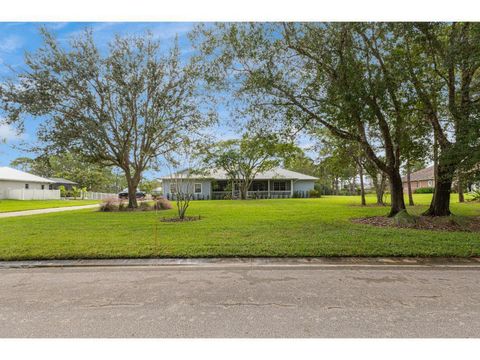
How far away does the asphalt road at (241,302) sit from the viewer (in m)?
2.42

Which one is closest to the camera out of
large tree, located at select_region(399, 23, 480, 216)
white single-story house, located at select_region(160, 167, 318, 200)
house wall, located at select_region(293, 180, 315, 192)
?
large tree, located at select_region(399, 23, 480, 216)

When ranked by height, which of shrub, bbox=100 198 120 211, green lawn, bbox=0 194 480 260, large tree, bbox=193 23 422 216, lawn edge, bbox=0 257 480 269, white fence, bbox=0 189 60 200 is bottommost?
lawn edge, bbox=0 257 480 269

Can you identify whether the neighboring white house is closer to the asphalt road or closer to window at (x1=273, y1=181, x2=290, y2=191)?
window at (x1=273, y1=181, x2=290, y2=191)

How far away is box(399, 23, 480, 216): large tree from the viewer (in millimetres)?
6661

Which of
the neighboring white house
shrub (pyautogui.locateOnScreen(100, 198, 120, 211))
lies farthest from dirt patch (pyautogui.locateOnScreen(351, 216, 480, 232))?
the neighboring white house

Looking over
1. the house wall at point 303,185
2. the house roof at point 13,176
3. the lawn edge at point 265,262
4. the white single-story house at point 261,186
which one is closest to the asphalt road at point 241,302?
the lawn edge at point 265,262

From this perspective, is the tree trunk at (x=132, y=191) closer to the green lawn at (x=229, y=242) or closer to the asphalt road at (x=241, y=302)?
the green lawn at (x=229, y=242)

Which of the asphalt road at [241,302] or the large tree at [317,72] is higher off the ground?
the large tree at [317,72]

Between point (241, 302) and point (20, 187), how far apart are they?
108 ft

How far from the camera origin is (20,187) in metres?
27.3

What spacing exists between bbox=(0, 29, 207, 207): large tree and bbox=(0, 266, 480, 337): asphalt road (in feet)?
31.8

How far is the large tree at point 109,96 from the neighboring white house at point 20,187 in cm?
1585

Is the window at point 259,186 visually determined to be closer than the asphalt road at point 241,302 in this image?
No

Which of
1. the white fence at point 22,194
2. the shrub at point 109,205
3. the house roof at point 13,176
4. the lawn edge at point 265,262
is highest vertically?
the house roof at point 13,176
